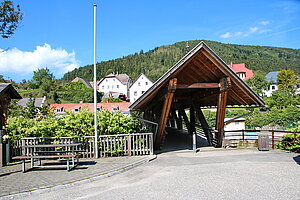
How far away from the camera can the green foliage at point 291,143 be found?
1249 cm

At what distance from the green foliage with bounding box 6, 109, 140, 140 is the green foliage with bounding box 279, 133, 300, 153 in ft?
26.6

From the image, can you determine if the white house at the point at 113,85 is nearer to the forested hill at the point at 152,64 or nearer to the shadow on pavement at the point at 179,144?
the forested hill at the point at 152,64

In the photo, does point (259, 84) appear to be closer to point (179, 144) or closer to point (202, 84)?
point (179, 144)

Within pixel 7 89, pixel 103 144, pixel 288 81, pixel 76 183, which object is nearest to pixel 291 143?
pixel 103 144

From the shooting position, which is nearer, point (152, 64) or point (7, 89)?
point (7, 89)

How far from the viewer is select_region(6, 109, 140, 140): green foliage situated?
11.6 m

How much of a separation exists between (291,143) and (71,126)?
1136 centimetres

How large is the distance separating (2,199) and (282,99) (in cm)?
5313

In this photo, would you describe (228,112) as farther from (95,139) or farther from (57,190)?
(57,190)

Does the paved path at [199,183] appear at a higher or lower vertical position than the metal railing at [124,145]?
lower

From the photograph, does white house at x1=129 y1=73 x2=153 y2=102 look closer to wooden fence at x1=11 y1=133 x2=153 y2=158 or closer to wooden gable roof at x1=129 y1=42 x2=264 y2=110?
wooden gable roof at x1=129 y1=42 x2=264 y2=110

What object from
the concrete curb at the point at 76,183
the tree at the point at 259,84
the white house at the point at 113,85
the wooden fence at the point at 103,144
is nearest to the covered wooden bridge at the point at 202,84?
the wooden fence at the point at 103,144

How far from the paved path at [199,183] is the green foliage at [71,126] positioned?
2.98 metres

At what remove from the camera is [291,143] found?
13.0m
